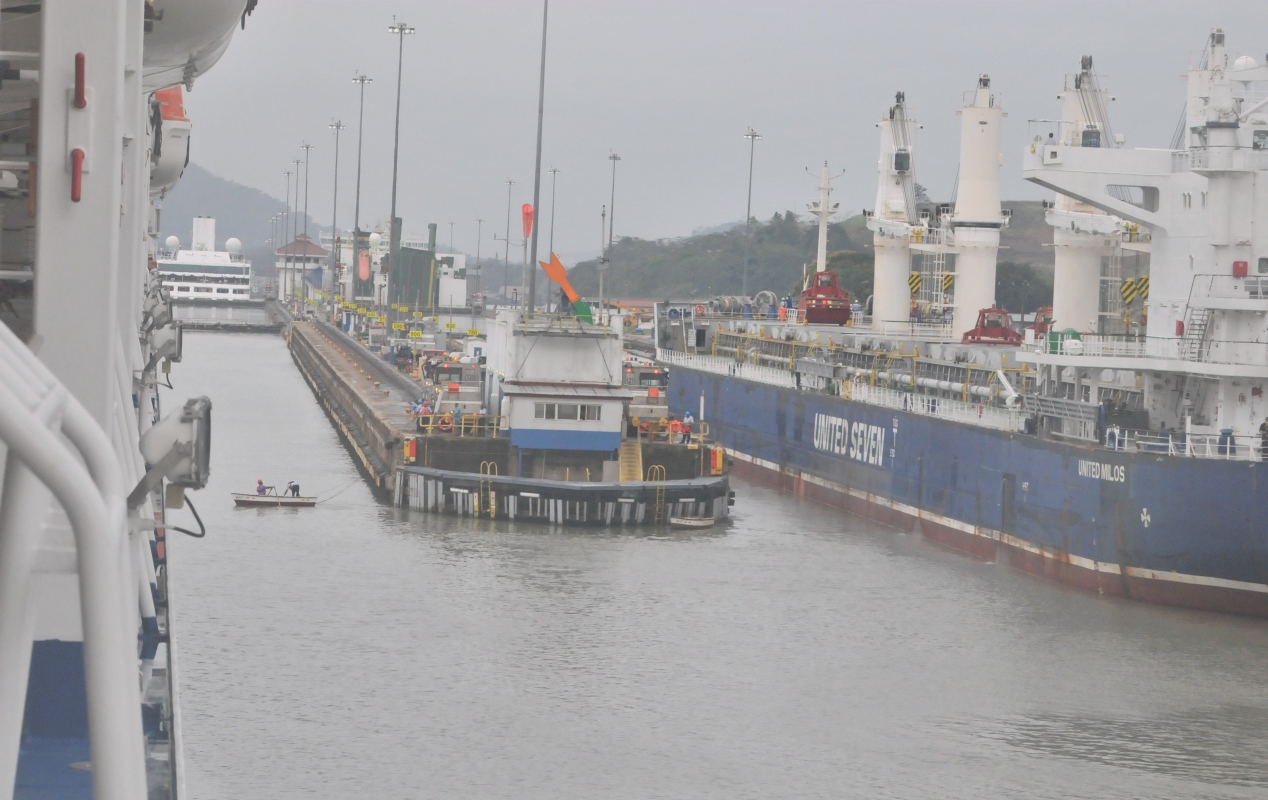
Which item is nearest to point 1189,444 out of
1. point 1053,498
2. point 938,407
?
point 1053,498

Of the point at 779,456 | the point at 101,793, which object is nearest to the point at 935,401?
the point at 779,456

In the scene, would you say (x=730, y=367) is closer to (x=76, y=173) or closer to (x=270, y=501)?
(x=270, y=501)

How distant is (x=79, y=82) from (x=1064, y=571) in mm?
22828

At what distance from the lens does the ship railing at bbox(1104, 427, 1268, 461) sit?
24.7 m

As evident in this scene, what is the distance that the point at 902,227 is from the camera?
51656 mm

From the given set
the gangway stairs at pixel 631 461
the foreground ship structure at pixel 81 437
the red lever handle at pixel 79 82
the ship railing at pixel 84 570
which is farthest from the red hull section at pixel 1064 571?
the ship railing at pixel 84 570

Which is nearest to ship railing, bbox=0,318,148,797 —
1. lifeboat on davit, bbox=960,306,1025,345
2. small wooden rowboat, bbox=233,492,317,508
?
small wooden rowboat, bbox=233,492,317,508

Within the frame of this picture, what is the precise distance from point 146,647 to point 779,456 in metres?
34.3

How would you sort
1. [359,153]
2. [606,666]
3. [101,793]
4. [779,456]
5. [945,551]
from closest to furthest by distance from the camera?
[101,793]
[606,666]
[945,551]
[779,456]
[359,153]

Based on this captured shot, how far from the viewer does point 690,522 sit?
32.6 meters

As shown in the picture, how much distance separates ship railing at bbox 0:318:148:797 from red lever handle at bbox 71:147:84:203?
414 cm

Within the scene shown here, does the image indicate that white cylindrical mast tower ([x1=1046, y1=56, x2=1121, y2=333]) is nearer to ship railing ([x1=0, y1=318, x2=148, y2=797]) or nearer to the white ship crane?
the white ship crane

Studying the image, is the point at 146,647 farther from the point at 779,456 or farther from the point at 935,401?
the point at 779,456

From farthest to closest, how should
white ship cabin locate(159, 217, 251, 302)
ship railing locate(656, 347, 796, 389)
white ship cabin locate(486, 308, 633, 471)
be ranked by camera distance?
1. white ship cabin locate(159, 217, 251, 302)
2. ship railing locate(656, 347, 796, 389)
3. white ship cabin locate(486, 308, 633, 471)
